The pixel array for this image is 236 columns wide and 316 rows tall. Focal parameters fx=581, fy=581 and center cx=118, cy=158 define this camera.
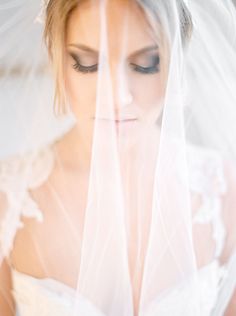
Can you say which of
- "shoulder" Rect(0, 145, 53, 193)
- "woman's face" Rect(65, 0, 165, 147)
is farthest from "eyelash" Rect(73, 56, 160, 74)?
"shoulder" Rect(0, 145, 53, 193)

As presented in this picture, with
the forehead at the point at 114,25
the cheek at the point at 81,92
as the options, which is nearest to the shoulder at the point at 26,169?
the cheek at the point at 81,92

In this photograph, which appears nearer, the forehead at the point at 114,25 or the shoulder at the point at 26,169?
the forehead at the point at 114,25

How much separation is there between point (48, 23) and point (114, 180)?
28cm

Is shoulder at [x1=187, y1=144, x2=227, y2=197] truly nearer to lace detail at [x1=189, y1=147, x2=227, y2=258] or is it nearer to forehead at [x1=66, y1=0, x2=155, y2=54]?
lace detail at [x1=189, y1=147, x2=227, y2=258]

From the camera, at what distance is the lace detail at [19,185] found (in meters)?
1.05

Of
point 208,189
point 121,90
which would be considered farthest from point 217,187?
point 121,90

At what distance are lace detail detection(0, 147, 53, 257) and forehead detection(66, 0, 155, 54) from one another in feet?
0.90

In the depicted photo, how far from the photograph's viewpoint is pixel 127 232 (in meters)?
1.01

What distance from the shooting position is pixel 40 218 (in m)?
1.07

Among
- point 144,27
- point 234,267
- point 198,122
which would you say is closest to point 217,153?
point 198,122

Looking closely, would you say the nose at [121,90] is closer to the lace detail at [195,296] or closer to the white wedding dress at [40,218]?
the white wedding dress at [40,218]

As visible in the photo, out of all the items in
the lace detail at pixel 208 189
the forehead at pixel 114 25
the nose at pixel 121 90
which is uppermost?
the forehead at pixel 114 25

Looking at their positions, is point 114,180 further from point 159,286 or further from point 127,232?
point 159,286

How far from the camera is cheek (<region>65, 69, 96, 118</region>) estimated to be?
0.91 metres
